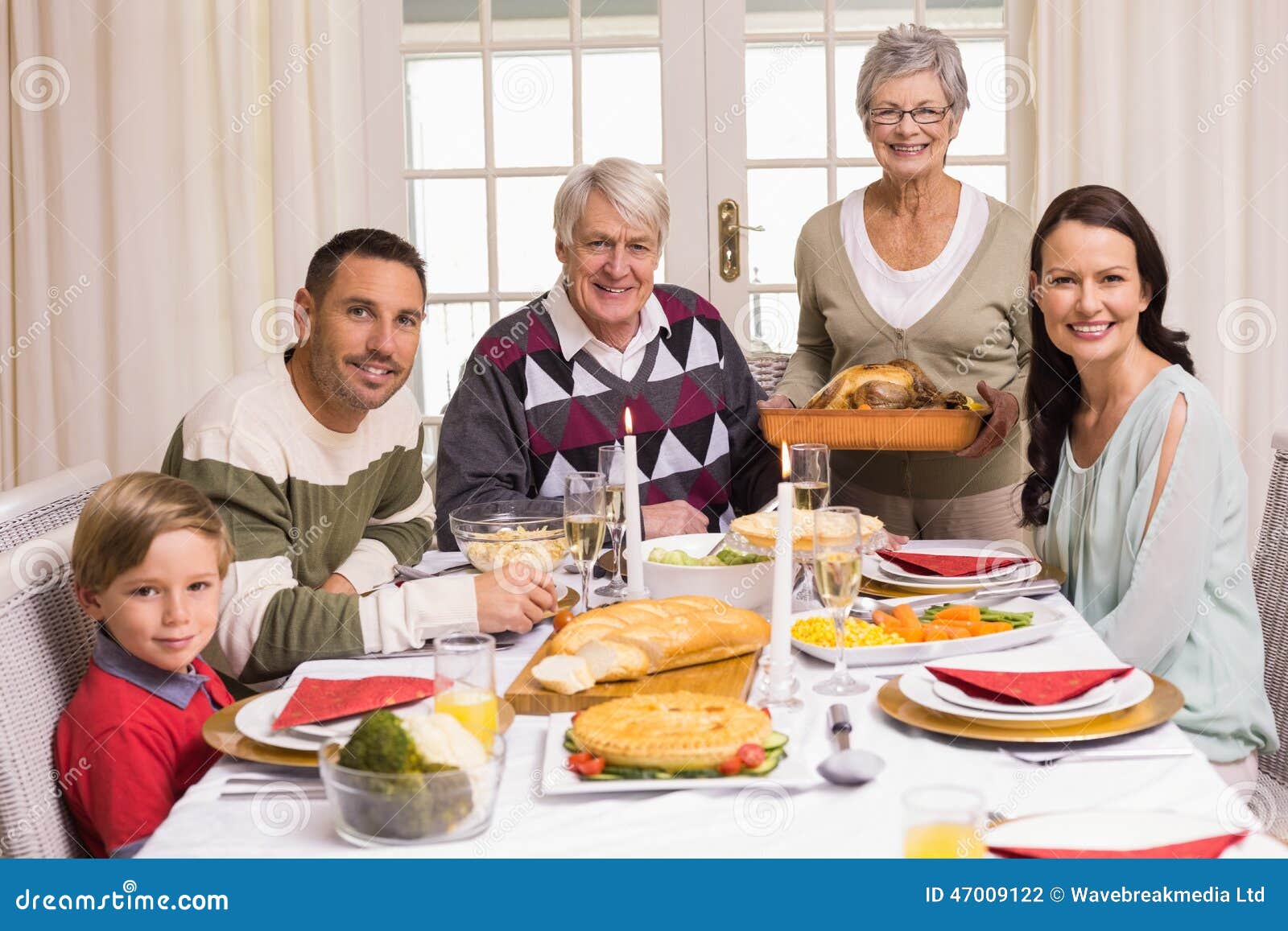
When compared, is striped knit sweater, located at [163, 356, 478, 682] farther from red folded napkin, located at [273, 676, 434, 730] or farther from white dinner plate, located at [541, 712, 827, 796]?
white dinner plate, located at [541, 712, 827, 796]

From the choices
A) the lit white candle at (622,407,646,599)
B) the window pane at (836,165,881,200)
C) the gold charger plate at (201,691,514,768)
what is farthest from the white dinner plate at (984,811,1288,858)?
the window pane at (836,165,881,200)

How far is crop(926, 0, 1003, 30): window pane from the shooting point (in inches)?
150

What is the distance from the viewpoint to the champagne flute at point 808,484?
1.67 m

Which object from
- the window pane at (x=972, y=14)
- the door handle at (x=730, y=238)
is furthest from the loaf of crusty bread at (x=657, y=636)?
the window pane at (x=972, y=14)

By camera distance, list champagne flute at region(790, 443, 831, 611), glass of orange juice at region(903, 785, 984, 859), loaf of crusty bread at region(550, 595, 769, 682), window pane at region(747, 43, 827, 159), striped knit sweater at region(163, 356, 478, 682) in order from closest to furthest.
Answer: glass of orange juice at region(903, 785, 984, 859) → loaf of crusty bread at region(550, 595, 769, 682) → striped knit sweater at region(163, 356, 478, 682) → champagne flute at region(790, 443, 831, 611) → window pane at region(747, 43, 827, 159)

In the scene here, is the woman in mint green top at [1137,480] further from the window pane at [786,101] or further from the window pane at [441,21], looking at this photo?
the window pane at [441,21]

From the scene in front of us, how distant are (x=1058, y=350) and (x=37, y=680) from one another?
1.64 meters

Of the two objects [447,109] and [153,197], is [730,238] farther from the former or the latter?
[153,197]

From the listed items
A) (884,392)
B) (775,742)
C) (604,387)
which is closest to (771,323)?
(604,387)

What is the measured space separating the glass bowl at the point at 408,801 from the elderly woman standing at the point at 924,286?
1767 mm

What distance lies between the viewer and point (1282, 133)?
3.58 m

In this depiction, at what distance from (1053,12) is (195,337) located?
2.73m

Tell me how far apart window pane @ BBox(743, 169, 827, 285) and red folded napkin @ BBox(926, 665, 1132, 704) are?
9.15 ft
